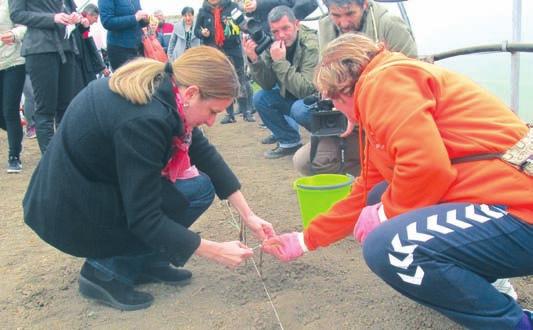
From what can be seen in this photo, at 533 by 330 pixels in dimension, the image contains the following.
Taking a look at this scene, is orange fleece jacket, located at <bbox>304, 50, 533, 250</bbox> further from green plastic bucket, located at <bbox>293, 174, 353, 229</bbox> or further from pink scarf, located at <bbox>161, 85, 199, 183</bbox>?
green plastic bucket, located at <bbox>293, 174, 353, 229</bbox>

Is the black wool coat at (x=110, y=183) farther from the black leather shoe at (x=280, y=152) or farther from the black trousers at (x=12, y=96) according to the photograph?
the black trousers at (x=12, y=96)

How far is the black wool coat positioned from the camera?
Result: 188 cm

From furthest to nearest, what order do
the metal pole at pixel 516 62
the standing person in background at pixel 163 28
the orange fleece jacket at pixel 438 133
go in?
the standing person in background at pixel 163 28 < the metal pole at pixel 516 62 < the orange fleece jacket at pixel 438 133

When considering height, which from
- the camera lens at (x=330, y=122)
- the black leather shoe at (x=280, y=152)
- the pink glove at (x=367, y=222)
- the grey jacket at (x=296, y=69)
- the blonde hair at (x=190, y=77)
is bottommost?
the black leather shoe at (x=280, y=152)

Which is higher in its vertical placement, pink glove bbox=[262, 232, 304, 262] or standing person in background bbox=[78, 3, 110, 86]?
standing person in background bbox=[78, 3, 110, 86]

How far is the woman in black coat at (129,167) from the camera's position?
6.20 feet

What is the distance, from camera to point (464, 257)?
1634mm

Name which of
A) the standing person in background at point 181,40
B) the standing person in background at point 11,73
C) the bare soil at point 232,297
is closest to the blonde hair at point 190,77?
the bare soil at point 232,297

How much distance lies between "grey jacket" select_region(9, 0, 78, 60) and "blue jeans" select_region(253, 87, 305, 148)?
1.62 meters

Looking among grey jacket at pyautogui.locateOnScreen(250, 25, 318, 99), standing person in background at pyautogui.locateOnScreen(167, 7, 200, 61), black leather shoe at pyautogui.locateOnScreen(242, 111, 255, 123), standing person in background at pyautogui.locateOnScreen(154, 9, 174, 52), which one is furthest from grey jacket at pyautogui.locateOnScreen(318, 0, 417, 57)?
standing person in background at pyautogui.locateOnScreen(154, 9, 174, 52)

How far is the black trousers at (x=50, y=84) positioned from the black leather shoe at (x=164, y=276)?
86.0 inches

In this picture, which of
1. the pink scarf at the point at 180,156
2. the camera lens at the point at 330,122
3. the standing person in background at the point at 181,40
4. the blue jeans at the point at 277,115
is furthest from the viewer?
the standing person in background at the point at 181,40

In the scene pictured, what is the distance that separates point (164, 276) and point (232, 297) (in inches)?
13.8

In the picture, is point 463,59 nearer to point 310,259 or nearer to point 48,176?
point 310,259
